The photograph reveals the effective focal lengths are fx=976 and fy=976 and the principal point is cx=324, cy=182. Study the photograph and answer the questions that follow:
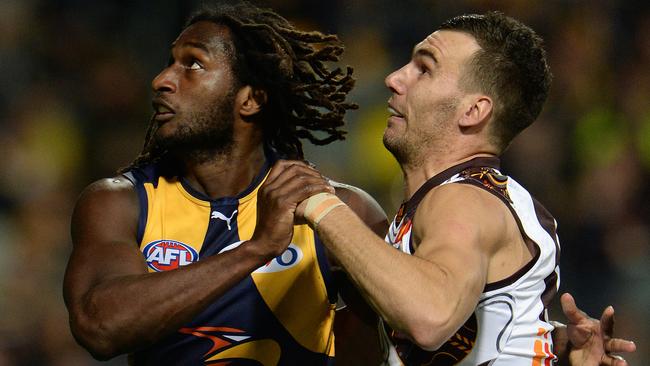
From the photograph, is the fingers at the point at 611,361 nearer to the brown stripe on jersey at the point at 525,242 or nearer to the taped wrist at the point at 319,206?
the brown stripe on jersey at the point at 525,242

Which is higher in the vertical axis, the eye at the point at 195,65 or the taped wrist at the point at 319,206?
the eye at the point at 195,65

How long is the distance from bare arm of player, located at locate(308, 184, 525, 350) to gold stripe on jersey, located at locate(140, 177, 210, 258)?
95 cm

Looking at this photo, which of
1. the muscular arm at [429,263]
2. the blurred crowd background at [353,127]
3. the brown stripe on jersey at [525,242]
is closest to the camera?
the muscular arm at [429,263]

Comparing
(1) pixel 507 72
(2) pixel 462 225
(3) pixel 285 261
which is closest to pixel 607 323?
(1) pixel 507 72

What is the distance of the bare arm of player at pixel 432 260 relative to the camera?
2652 millimetres

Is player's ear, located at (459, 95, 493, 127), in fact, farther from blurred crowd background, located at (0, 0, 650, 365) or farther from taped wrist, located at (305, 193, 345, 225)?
blurred crowd background, located at (0, 0, 650, 365)

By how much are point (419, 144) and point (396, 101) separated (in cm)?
20

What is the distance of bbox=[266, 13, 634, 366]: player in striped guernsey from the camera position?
270 centimetres

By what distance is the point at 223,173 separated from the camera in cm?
399

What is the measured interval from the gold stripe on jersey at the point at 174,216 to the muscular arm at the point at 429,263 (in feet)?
3.12

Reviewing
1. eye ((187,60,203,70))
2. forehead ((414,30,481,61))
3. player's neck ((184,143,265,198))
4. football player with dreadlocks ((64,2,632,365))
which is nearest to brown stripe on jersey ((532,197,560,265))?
football player with dreadlocks ((64,2,632,365))

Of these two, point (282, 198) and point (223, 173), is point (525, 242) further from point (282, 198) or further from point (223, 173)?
point (223, 173)

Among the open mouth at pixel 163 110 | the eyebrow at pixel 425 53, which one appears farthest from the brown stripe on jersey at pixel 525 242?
the open mouth at pixel 163 110

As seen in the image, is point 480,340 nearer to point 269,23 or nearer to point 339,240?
point 339,240
